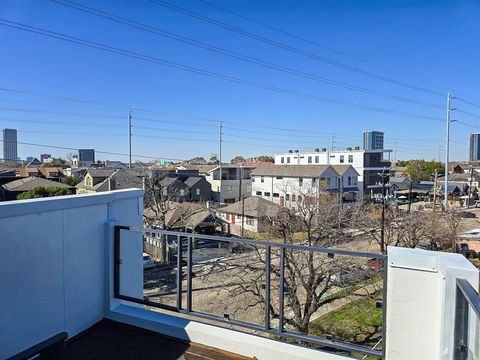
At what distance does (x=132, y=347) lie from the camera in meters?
2.25

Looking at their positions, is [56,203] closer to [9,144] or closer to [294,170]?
[9,144]

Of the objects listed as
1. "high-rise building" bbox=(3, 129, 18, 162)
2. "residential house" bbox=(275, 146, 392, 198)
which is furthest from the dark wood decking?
"residential house" bbox=(275, 146, 392, 198)

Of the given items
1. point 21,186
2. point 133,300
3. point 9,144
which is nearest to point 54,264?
point 133,300

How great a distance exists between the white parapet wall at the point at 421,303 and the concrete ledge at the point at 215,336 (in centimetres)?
Result: 40

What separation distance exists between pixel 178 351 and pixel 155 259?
1601 cm

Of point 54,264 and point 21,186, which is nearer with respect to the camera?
point 54,264

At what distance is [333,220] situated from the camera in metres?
13.2

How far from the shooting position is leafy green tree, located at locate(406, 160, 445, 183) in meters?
53.5

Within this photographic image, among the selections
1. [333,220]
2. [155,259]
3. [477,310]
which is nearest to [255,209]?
[155,259]

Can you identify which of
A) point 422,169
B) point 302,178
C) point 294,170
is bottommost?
point 302,178

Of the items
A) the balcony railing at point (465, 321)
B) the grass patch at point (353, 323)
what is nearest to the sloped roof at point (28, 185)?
the grass patch at point (353, 323)

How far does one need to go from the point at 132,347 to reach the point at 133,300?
0.50 meters

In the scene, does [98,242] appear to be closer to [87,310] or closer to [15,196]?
[87,310]

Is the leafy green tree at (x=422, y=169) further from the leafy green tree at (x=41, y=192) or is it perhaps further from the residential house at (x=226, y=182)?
the leafy green tree at (x=41, y=192)
